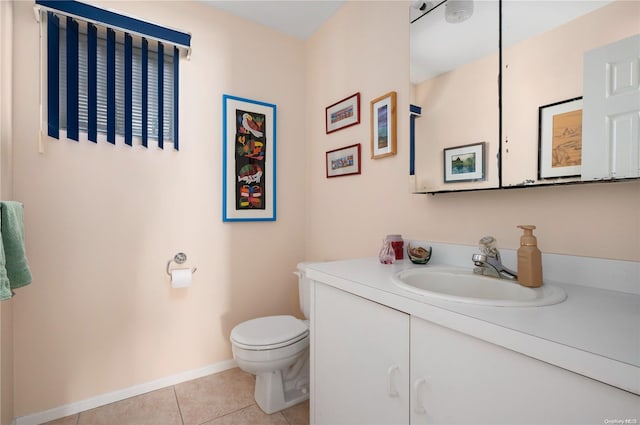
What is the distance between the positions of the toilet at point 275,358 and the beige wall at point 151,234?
507mm

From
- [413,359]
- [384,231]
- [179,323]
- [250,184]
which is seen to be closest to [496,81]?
[384,231]

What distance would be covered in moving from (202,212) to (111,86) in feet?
2.90

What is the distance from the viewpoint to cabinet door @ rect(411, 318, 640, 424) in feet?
1.76

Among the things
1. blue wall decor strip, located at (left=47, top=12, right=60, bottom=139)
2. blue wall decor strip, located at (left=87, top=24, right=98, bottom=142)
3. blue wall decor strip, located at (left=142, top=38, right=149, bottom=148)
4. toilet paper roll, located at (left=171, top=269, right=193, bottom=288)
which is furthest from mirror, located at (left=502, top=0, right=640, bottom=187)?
blue wall decor strip, located at (left=47, top=12, right=60, bottom=139)

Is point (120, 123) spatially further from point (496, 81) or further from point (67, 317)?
point (496, 81)

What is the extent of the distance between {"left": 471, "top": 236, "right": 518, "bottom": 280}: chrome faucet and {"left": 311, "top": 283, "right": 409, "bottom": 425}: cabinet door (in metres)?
0.42

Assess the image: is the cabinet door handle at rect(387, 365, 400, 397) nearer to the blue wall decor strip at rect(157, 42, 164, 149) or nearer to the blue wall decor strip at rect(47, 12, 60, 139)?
the blue wall decor strip at rect(157, 42, 164, 149)

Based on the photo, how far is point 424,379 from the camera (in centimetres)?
82

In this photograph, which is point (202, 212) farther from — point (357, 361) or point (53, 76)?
point (357, 361)

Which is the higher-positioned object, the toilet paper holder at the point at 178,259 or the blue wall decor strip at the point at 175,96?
the blue wall decor strip at the point at 175,96

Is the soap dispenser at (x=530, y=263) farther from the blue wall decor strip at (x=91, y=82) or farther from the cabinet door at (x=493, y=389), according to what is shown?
the blue wall decor strip at (x=91, y=82)

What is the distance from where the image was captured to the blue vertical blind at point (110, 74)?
1.61 meters

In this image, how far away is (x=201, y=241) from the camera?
2.02 metres

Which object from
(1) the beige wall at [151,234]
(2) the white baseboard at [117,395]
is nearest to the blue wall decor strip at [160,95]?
(1) the beige wall at [151,234]
